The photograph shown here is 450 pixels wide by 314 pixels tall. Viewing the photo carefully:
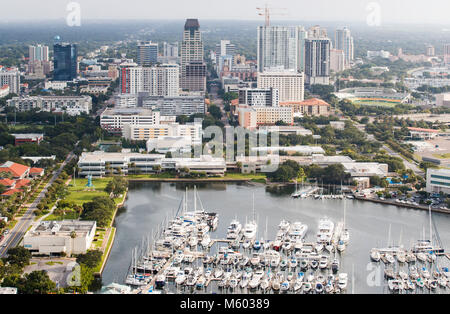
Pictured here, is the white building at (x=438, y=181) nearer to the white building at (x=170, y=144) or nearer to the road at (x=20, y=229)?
the white building at (x=170, y=144)

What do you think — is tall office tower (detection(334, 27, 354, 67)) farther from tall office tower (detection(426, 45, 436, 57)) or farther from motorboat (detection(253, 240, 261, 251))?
motorboat (detection(253, 240, 261, 251))

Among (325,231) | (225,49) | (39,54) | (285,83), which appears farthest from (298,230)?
(225,49)

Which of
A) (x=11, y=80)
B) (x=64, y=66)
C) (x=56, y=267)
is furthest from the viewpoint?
(x=64, y=66)

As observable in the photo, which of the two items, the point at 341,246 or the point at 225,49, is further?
the point at 225,49

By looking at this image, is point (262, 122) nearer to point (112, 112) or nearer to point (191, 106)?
point (191, 106)

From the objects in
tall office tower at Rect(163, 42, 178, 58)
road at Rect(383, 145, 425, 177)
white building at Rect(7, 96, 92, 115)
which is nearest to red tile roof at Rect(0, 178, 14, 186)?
road at Rect(383, 145, 425, 177)

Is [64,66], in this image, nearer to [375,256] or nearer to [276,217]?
[276,217]

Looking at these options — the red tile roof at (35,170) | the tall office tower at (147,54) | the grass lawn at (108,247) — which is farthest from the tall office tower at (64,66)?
the grass lawn at (108,247)
